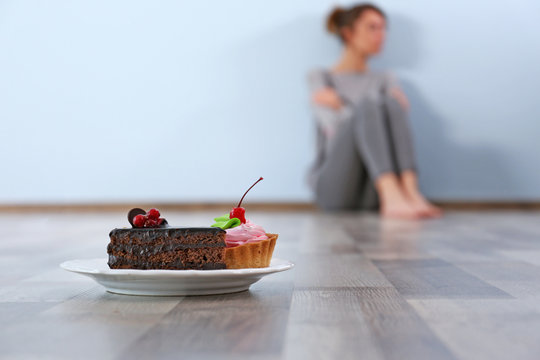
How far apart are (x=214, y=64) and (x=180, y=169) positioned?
0.69 meters

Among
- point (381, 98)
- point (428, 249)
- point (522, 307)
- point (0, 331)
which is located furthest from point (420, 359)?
point (381, 98)

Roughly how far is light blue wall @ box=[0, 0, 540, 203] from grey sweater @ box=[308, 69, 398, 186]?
10.7 inches

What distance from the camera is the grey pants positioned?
10.6 ft

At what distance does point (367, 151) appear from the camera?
3254 millimetres

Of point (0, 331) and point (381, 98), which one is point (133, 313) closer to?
point (0, 331)

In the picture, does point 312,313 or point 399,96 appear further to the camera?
point 399,96

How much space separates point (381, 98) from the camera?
3422 millimetres

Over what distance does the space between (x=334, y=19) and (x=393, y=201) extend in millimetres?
1412

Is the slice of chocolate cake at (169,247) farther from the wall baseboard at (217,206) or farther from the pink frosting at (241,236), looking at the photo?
the wall baseboard at (217,206)

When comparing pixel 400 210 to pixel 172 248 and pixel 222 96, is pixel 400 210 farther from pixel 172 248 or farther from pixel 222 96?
pixel 172 248

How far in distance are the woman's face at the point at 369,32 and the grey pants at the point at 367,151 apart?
665 mm

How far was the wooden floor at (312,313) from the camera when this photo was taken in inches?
26.9

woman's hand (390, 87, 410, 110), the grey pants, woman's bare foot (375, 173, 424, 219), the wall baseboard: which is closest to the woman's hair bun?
woman's hand (390, 87, 410, 110)

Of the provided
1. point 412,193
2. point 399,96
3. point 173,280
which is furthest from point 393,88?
point 173,280
